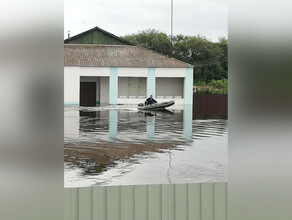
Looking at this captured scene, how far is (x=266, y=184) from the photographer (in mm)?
2482

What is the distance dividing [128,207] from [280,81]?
33.7 inches

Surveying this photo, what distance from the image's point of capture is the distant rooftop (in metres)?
25.6

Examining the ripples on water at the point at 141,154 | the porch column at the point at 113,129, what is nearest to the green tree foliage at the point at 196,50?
the porch column at the point at 113,129

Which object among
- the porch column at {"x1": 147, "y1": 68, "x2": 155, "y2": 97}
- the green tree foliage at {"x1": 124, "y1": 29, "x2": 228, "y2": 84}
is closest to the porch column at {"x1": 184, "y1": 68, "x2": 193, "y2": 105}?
the porch column at {"x1": 147, "y1": 68, "x2": 155, "y2": 97}

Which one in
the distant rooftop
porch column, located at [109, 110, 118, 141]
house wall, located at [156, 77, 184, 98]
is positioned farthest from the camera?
house wall, located at [156, 77, 184, 98]

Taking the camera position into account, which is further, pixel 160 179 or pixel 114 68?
pixel 114 68

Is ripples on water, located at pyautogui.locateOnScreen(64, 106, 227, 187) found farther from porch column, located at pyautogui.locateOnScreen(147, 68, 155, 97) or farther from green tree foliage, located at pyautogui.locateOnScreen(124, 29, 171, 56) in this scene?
green tree foliage, located at pyautogui.locateOnScreen(124, 29, 171, 56)

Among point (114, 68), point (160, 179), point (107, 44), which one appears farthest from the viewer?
point (107, 44)

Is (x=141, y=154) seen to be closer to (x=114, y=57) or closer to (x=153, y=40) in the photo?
(x=114, y=57)

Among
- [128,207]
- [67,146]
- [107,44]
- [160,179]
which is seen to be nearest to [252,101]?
[128,207]

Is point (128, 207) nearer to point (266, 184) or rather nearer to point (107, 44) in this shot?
point (266, 184)

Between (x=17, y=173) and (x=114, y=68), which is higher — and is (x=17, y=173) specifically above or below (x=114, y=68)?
below

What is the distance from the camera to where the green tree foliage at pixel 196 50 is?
28.8 m

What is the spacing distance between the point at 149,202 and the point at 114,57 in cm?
2434
